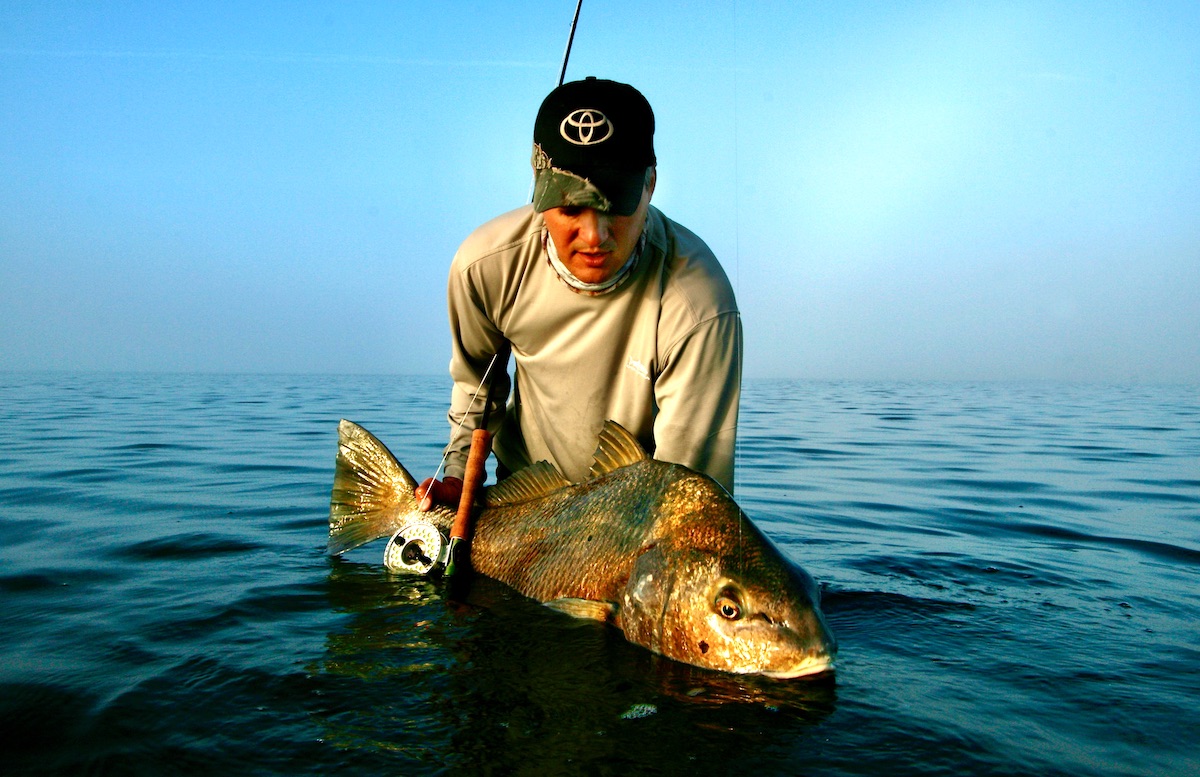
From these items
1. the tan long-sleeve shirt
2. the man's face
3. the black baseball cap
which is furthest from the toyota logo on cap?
the tan long-sleeve shirt

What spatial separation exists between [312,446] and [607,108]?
837 centimetres

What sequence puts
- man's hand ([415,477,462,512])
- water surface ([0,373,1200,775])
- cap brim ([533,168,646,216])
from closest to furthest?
water surface ([0,373,1200,775]), cap brim ([533,168,646,216]), man's hand ([415,477,462,512])

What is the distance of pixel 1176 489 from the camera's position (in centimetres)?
817

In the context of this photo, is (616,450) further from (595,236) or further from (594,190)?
(594,190)

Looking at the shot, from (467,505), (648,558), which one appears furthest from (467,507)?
(648,558)

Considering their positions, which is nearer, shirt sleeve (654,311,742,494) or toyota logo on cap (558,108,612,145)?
toyota logo on cap (558,108,612,145)

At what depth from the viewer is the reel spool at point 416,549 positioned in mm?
4156

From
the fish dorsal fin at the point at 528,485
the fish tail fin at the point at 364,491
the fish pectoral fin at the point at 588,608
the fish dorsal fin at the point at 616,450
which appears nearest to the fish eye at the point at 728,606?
the fish pectoral fin at the point at 588,608

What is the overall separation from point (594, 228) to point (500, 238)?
77cm

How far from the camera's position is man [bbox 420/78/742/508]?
3457 millimetres

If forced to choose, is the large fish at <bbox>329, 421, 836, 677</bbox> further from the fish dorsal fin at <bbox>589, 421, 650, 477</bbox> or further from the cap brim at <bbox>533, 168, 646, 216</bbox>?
the cap brim at <bbox>533, 168, 646, 216</bbox>

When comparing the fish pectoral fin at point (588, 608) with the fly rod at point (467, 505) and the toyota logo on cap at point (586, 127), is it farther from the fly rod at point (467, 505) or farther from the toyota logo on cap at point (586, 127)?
the toyota logo on cap at point (586, 127)

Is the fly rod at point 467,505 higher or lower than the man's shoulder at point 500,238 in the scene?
lower

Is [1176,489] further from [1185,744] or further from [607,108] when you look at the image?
[607,108]
